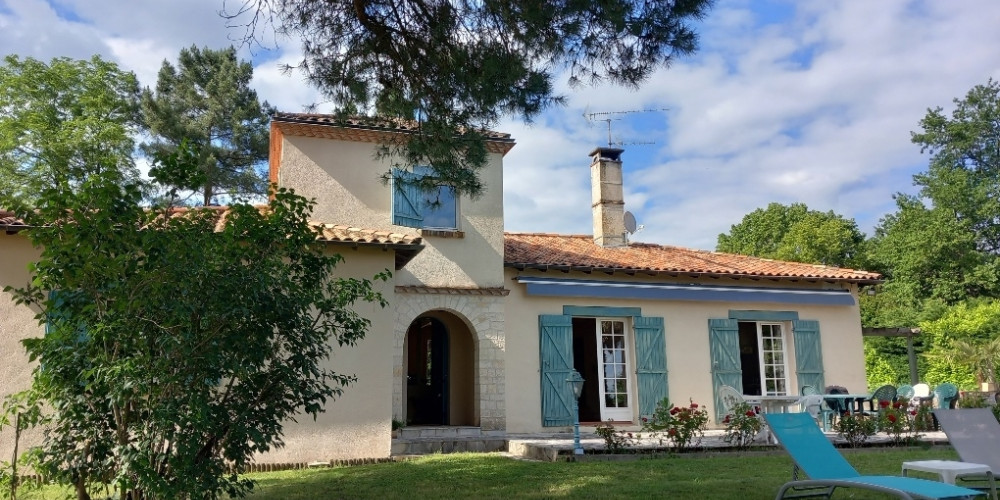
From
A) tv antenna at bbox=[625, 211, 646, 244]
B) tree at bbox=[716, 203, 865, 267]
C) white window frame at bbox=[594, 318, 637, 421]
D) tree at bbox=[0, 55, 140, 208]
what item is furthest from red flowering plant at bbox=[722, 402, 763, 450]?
tree at bbox=[716, 203, 865, 267]

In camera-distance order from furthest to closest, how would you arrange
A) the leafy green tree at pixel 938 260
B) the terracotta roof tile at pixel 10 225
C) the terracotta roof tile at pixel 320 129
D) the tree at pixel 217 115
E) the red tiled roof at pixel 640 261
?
the leafy green tree at pixel 938 260
the tree at pixel 217 115
the red tiled roof at pixel 640 261
the terracotta roof tile at pixel 320 129
the terracotta roof tile at pixel 10 225

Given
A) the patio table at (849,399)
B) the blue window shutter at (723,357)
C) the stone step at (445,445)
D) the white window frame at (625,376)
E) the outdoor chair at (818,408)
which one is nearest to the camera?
the stone step at (445,445)

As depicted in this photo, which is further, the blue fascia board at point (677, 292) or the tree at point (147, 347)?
the blue fascia board at point (677, 292)

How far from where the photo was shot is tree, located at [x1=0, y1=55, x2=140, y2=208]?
1942cm

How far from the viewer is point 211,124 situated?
25.1 metres

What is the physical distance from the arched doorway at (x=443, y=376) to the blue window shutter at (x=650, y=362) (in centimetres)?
294

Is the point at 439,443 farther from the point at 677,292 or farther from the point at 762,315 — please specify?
the point at 762,315

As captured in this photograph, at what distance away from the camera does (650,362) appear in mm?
13078

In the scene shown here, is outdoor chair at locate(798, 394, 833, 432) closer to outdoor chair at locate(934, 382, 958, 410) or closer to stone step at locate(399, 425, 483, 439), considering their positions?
outdoor chair at locate(934, 382, 958, 410)

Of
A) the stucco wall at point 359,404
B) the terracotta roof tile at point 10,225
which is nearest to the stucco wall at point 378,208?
the stucco wall at point 359,404

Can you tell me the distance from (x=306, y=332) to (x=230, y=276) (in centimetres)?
66

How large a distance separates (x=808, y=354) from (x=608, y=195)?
16.1 ft

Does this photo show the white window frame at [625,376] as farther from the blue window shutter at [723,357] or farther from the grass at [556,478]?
the grass at [556,478]

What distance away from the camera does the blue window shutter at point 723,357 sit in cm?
1341
